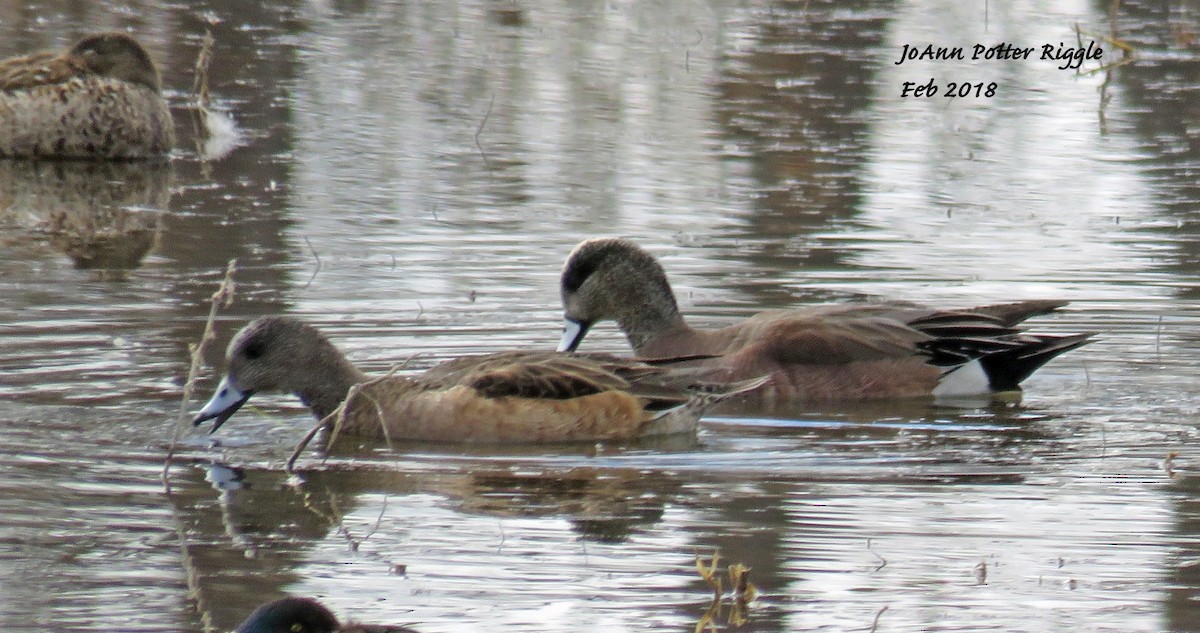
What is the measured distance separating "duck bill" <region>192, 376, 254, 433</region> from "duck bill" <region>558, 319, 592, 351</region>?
1.71m

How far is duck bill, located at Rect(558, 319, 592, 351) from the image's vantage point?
29.4ft

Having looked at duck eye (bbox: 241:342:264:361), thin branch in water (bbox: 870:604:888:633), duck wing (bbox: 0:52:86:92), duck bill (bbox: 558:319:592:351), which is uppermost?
thin branch in water (bbox: 870:604:888:633)

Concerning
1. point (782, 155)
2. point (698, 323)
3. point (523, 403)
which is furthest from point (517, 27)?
point (523, 403)

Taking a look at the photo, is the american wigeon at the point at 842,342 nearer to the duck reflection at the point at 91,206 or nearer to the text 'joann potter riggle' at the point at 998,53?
the duck reflection at the point at 91,206

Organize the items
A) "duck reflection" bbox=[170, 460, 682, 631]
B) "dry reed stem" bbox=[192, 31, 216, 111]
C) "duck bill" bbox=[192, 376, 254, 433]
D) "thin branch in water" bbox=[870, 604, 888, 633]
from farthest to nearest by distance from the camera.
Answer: "dry reed stem" bbox=[192, 31, 216, 111]
"duck bill" bbox=[192, 376, 254, 433]
"duck reflection" bbox=[170, 460, 682, 631]
"thin branch in water" bbox=[870, 604, 888, 633]

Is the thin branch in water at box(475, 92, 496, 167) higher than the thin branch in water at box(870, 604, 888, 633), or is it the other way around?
the thin branch in water at box(870, 604, 888, 633)

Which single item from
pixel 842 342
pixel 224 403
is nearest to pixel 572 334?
pixel 842 342

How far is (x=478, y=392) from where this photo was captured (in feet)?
25.1

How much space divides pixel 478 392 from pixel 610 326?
9.14ft

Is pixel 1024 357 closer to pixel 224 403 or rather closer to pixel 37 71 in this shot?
pixel 224 403

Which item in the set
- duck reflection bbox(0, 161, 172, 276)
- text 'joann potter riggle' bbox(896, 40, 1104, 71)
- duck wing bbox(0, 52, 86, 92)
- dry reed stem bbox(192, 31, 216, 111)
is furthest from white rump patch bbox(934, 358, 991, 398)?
text 'joann potter riggle' bbox(896, 40, 1104, 71)

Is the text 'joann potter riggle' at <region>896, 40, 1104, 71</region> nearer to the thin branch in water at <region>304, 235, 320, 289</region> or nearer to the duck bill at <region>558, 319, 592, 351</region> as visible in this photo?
the thin branch in water at <region>304, 235, 320, 289</region>

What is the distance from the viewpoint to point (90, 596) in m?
5.33

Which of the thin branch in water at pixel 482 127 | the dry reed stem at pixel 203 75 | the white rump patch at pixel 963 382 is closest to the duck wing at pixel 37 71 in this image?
the dry reed stem at pixel 203 75
